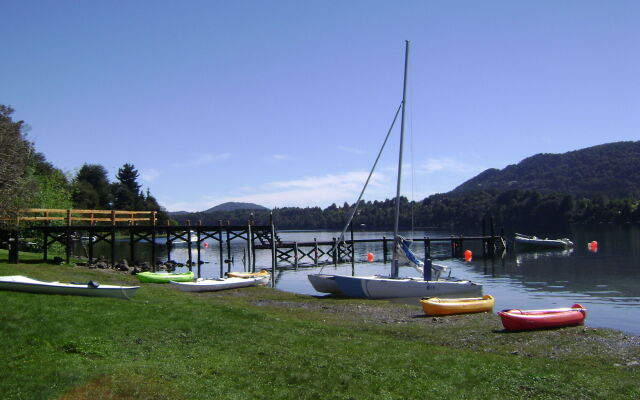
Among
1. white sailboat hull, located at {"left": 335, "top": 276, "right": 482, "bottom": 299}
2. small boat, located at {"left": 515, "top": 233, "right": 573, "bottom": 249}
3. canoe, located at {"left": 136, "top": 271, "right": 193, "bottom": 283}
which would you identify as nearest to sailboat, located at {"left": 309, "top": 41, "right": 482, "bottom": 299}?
white sailboat hull, located at {"left": 335, "top": 276, "right": 482, "bottom": 299}

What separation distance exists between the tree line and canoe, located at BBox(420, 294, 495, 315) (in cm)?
2216

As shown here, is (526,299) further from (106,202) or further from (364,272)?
(106,202)

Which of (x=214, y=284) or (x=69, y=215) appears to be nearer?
(x=214, y=284)

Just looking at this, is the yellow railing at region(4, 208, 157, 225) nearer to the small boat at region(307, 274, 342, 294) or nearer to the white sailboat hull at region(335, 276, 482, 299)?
the small boat at region(307, 274, 342, 294)

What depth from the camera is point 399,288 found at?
2967 cm

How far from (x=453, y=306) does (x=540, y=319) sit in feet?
17.5

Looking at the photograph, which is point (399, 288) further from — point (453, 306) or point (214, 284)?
point (214, 284)

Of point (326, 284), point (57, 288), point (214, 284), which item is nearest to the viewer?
point (57, 288)

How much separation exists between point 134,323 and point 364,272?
3878 cm

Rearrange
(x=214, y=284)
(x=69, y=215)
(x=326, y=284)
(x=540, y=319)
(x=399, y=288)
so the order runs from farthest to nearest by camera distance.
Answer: (x=69, y=215) < (x=326, y=284) < (x=214, y=284) < (x=399, y=288) < (x=540, y=319)

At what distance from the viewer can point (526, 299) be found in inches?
1254

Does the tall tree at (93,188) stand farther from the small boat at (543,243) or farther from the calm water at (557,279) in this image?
the small boat at (543,243)

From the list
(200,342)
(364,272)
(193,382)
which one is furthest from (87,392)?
(364,272)

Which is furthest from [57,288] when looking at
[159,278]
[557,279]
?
[557,279]
